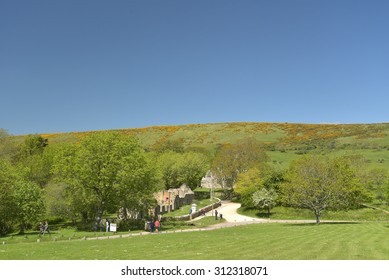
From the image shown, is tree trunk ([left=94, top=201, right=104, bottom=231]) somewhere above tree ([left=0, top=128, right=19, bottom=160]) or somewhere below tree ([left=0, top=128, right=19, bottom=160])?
below

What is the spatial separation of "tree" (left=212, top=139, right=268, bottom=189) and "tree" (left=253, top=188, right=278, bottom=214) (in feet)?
73.4

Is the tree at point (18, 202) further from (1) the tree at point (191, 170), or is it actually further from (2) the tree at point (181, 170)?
(1) the tree at point (191, 170)

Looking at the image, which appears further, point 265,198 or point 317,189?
point 265,198

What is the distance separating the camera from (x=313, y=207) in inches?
1858

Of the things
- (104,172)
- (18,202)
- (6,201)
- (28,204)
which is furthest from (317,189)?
(6,201)

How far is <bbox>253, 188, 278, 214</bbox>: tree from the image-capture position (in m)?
64.6

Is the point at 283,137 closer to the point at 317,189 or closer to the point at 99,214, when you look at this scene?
the point at 317,189

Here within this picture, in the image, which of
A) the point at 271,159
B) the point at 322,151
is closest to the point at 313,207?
the point at 271,159

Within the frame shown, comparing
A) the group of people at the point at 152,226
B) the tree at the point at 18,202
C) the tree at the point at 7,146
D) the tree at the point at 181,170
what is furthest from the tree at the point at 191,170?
the group of people at the point at 152,226

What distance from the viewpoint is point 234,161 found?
91312mm

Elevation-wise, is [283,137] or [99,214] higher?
[283,137]

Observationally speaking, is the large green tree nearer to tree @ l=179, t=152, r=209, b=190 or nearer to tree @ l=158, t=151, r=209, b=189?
tree @ l=179, t=152, r=209, b=190

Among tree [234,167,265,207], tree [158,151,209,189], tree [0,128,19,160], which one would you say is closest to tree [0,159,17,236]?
tree [0,128,19,160]

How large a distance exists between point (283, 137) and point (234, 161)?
74100 mm
